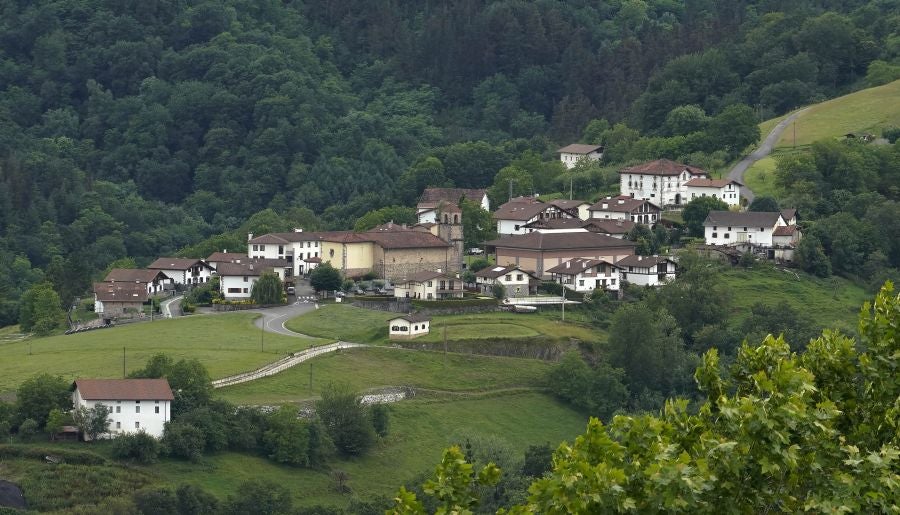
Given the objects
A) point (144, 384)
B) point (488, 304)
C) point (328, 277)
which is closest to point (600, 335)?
point (488, 304)

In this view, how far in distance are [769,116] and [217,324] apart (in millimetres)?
47639

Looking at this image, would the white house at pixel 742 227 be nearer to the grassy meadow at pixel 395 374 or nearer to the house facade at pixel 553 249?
the house facade at pixel 553 249

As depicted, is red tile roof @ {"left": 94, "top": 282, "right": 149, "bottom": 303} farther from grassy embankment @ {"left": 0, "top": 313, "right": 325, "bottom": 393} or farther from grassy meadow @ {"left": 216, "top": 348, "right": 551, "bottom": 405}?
grassy meadow @ {"left": 216, "top": 348, "right": 551, "bottom": 405}

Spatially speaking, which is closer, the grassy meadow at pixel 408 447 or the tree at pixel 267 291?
the grassy meadow at pixel 408 447

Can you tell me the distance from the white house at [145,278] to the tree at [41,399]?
19679 millimetres

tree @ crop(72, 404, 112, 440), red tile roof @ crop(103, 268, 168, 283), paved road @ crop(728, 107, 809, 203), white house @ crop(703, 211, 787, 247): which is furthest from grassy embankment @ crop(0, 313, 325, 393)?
paved road @ crop(728, 107, 809, 203)

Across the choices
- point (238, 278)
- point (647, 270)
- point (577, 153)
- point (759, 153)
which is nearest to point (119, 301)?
point (238, 278)

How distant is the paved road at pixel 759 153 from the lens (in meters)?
84.9

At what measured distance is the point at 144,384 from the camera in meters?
51.8

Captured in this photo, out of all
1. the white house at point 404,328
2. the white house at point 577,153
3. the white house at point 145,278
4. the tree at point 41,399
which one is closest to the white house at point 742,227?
the white house at point 404,328

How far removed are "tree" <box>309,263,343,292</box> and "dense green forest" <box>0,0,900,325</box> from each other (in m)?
11.1

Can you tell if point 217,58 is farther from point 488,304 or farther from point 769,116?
point 488,304

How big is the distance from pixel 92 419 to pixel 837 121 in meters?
55.5

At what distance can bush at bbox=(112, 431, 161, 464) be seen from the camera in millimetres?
49156
